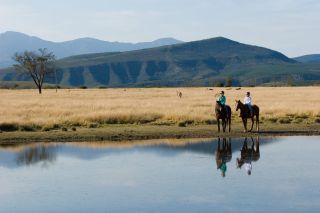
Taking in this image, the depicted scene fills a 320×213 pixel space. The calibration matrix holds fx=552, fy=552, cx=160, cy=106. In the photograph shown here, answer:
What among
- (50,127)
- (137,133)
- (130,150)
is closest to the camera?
(130,150)

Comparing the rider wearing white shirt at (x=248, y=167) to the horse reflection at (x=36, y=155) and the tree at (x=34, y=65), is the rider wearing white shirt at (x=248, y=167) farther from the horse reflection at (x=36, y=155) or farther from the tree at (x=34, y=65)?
the tree at (x=34, y=65)

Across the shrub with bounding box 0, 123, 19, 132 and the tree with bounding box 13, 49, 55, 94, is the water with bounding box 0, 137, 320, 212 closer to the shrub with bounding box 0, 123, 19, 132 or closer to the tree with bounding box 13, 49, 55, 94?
the shrub with bounding box 0, 123, 19, 132

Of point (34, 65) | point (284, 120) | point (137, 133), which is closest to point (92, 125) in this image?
point (137, 133)

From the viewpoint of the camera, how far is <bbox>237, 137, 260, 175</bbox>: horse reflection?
20.3 metres

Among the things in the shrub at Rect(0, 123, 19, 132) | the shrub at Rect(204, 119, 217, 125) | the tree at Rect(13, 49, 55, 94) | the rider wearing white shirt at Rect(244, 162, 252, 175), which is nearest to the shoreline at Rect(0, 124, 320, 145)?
the shrub at Rect(0, 123, 19, 132)

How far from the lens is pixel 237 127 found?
34.7 metres

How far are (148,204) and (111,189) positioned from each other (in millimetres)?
2370

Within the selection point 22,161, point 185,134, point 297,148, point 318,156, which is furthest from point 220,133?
point 22,161

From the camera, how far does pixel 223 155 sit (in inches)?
918

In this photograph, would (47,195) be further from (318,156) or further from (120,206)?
(318,156)

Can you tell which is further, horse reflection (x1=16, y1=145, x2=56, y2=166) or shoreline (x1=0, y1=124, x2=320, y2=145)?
shoreline (x1=0, y1=124, x2=320, y2=145)

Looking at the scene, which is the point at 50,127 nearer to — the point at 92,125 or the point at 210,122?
the point at 92,125

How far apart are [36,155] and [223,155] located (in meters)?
8.08

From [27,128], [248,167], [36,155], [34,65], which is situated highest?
[34,65]
